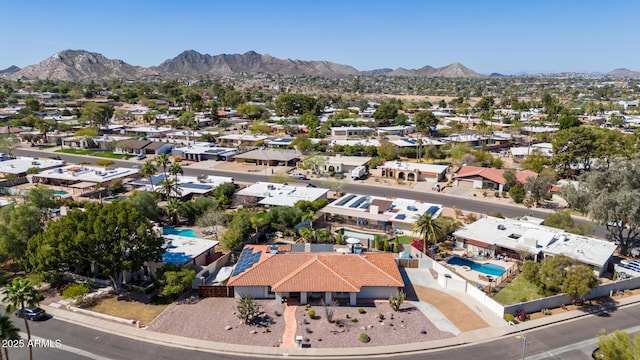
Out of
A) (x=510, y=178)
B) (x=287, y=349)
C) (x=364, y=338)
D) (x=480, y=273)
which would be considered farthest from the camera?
(x=510, y=178)

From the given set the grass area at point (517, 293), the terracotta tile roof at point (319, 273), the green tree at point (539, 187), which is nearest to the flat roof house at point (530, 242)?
the grass area at point (517, 293)

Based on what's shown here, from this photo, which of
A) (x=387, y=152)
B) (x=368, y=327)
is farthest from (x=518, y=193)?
(x=368, y=327)

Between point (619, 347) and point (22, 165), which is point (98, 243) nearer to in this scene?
point (619, 347)

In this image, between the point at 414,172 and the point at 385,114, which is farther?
the point at 385,114

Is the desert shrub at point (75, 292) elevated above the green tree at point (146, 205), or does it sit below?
below

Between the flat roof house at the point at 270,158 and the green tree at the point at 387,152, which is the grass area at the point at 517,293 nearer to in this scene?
the green tree at the point at 387,152

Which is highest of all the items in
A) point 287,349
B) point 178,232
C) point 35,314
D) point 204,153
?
point 204,153
